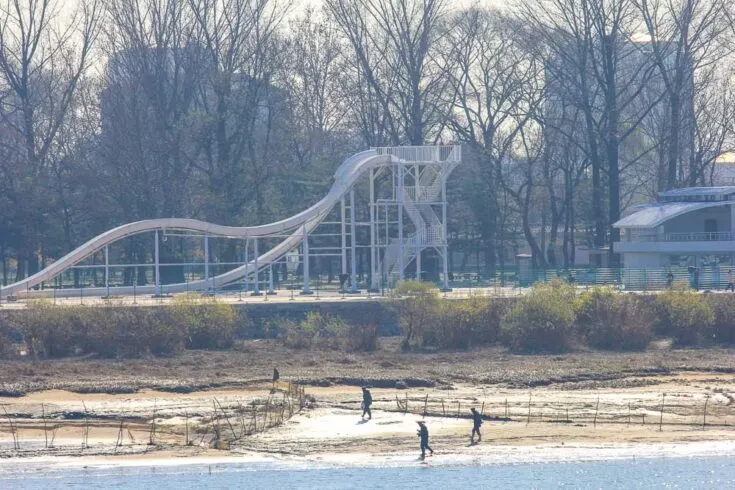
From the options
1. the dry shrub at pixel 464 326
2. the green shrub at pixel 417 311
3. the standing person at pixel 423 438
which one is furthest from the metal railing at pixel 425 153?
the standing person at pixel 423 438

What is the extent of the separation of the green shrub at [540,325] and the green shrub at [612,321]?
105 cm

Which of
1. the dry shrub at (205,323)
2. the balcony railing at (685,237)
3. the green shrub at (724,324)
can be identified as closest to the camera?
the dry shrub at (205,323)

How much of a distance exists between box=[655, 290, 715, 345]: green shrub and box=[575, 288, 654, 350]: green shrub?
851 millimetres

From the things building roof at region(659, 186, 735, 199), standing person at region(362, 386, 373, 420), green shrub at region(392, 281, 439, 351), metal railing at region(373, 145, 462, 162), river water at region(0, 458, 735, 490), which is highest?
metal railing at region(373, 145, 462, 162)

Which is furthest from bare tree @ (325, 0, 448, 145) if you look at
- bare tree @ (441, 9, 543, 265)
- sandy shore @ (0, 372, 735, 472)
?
sandy shore @ (0, 372, 735, 472)

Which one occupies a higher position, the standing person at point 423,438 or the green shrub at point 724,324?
the green shrub at point 724,324

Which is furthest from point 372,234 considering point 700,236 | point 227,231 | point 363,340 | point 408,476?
point 408,476

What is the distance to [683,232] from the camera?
2906 inches

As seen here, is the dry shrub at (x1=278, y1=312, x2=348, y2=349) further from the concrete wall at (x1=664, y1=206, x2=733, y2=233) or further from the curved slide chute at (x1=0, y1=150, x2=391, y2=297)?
the concrete wall at (x1=664, y1=206, x2=733, y2=233)

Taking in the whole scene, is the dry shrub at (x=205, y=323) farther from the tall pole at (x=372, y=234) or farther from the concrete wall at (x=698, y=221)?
the concrete wall at (x=698, y=221)

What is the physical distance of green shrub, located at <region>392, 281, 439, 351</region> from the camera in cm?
5178

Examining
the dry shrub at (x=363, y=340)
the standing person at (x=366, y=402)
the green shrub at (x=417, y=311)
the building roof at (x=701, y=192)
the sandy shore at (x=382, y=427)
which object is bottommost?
the sandy shore at (x=382, y=427)

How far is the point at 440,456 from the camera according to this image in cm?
3195

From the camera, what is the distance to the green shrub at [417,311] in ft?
170
